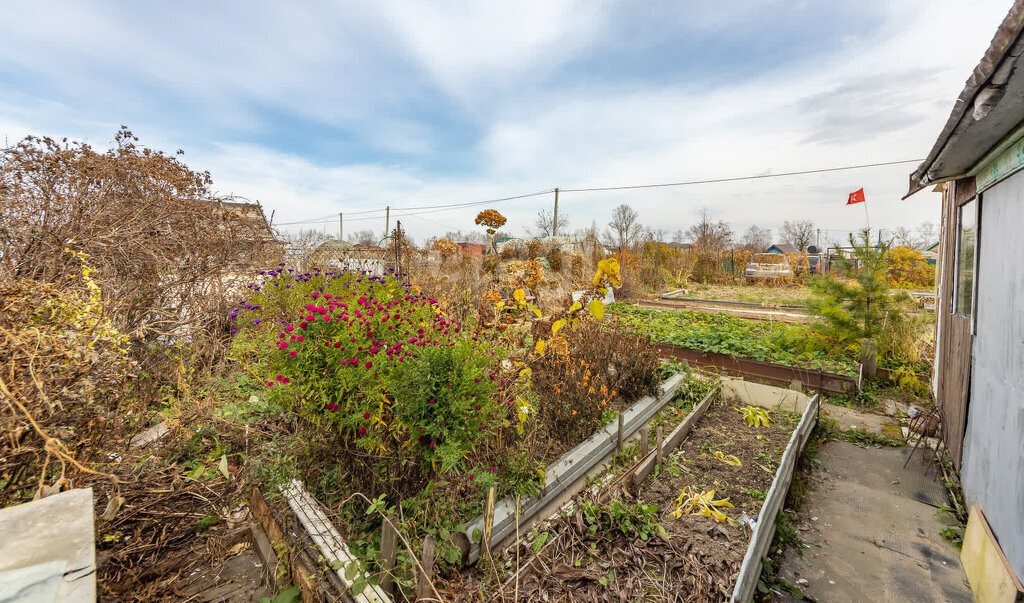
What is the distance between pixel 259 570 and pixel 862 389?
22.5 ft

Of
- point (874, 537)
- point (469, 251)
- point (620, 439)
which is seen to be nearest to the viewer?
point (874, 537)

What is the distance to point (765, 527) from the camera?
250 cm

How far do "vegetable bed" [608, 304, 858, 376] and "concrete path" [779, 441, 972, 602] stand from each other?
84.9 inches

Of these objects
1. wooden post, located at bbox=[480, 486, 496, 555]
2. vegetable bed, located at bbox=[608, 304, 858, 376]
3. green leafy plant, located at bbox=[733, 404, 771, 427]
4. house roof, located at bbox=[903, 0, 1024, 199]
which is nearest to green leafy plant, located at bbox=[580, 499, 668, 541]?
wooden post, located at bbox=[480, 486, 496, 555]

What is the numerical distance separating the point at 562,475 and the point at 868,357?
5.26 meters

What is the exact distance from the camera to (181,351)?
4.70m

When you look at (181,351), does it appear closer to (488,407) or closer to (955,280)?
(488,407)

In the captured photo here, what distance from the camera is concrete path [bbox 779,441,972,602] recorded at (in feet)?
8.07

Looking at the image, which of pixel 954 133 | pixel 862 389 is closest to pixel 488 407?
pixel 954 133

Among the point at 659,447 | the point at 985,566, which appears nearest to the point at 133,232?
the point at 659,447

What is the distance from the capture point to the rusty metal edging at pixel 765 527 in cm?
198

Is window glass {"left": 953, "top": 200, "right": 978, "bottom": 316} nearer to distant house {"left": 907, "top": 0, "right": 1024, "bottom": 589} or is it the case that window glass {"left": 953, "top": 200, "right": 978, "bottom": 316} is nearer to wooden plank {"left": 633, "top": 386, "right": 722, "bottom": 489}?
distant house {"left": 907, "top": 0, "right": 1024, "bottom": 589}

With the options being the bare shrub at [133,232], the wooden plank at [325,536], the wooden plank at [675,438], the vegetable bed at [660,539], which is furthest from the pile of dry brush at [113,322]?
the wooden plank at [675,438]

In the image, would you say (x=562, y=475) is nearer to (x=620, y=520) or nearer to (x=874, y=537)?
(x=620, y=520)
